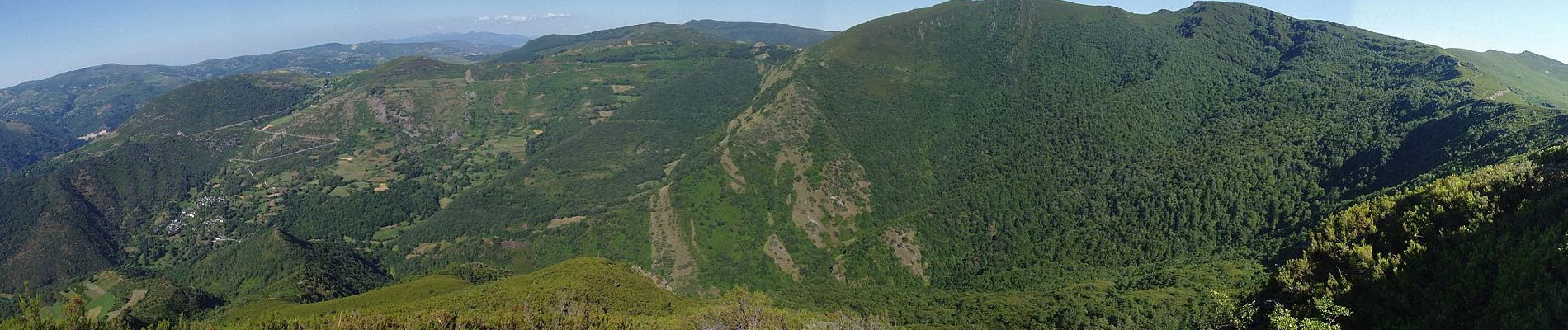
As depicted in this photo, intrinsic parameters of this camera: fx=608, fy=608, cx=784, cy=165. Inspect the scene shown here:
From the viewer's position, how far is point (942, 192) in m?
145

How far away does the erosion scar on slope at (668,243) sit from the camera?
380 ft

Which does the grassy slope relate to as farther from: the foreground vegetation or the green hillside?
the foreground vegetation

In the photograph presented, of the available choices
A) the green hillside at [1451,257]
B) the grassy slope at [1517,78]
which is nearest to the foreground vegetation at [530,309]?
the green hillside at [1451,257]

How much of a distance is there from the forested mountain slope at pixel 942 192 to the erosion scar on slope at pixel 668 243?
0.50 m

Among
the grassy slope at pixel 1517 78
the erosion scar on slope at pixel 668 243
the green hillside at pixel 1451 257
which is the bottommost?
the erosion scar on slope at pixel 668 243

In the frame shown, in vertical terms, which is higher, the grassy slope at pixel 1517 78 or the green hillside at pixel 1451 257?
the grassy slope at pixel 1517 78

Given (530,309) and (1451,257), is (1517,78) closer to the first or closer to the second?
(1451,257)

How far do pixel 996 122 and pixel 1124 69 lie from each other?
49.6m

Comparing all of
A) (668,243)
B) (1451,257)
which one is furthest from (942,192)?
(1451,257)

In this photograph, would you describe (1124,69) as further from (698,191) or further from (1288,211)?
(698,191)

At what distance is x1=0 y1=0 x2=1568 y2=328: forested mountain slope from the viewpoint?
98.9 m

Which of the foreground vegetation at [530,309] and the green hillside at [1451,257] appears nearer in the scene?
the green hillside at [1451,257]

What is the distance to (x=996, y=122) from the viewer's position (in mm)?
167000

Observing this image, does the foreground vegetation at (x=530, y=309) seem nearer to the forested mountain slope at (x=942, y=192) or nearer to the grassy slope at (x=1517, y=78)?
the forested mountain slope at (x=942, y=192)
